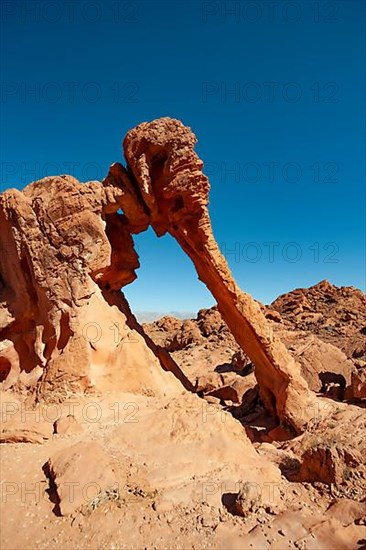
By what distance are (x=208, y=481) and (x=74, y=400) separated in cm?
445

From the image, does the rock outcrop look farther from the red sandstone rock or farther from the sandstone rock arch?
the red sandstone rock

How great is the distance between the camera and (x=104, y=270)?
1211cm

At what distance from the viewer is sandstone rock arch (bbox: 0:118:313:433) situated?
10852 millimetres

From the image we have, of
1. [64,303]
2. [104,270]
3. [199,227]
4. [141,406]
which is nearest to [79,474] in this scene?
[141,406]

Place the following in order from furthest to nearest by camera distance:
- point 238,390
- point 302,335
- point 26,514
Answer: point 302,335 → point 238,390 → point 26,514

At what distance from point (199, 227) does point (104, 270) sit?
11.5ft

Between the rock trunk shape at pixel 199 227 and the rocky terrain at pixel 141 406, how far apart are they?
5cm

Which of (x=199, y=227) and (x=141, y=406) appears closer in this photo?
(x=141, y=406)

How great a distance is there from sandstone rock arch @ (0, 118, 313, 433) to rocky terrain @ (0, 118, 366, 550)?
0.05m

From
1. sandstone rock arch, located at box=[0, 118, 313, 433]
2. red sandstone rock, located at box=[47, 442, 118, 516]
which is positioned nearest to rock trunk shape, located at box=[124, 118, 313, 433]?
sandstone rock arch, located at box=[0, 118, 313, 433]

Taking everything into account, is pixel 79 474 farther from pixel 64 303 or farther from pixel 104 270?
pixel 104 270

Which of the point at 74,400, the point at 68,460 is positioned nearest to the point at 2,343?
the point at 74,400

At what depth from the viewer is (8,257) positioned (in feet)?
40.8

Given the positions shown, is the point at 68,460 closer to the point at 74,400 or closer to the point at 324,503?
the point at 74,400
